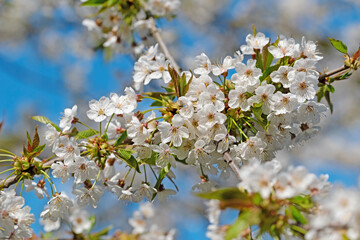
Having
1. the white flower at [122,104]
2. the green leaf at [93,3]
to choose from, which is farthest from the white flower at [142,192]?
the green leaf at [93,3]

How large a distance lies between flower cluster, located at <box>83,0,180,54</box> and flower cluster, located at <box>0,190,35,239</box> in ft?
6.00

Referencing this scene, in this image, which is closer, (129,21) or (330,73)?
(330,73)

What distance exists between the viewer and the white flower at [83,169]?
211 cm

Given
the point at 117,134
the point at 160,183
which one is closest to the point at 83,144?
the point at 117,134

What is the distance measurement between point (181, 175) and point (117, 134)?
7590mm

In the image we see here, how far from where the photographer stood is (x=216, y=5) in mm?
11047

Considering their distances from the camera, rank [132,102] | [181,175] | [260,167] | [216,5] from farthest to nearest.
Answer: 1. [216,5]
2. [181,175]
3. [132,102]
4. [260,167]

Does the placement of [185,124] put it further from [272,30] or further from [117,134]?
[272,30]

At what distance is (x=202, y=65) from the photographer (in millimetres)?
2334

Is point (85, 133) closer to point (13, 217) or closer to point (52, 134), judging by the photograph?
point (52, 134)

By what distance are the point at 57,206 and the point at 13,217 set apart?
0.25 meters

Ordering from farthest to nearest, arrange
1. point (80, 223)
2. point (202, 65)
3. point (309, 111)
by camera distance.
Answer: point (80, 223) → point (202, 65) → point (309, 111)

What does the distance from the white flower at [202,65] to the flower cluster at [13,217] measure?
1260mm

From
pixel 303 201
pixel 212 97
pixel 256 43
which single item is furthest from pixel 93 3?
pixel 303 201
